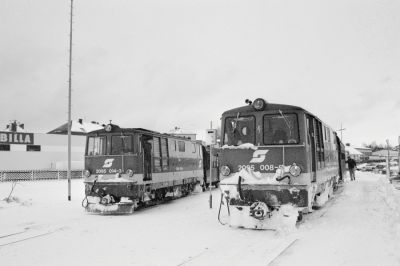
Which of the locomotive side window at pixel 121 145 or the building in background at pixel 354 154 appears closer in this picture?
the locomotive side window at pixel 121 145

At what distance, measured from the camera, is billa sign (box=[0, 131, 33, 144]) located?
3619 cm

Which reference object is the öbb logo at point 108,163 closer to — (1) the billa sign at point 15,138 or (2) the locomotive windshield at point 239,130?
(2) the locomotive windshield at point 239,130

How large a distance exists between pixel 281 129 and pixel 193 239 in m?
3.37

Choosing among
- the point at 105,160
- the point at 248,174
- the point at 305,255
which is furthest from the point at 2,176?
the point at 305,255

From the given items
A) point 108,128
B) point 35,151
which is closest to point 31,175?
point 35,151

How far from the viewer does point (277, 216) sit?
29.8ft

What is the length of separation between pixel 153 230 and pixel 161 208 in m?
4.61

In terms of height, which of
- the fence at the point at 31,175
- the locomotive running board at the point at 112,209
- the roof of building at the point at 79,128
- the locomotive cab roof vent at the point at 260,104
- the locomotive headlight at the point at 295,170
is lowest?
the locomotive running board at the point at 112,209

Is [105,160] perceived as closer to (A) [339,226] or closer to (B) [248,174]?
(B) [248,174]

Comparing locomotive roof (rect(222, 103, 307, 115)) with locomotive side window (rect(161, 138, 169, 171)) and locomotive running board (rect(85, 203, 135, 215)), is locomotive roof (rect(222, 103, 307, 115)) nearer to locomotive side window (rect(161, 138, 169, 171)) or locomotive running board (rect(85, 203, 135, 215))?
locomotive running board (rect(85, 203, 135, 215))

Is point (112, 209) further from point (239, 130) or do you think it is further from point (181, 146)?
point (181, 146)

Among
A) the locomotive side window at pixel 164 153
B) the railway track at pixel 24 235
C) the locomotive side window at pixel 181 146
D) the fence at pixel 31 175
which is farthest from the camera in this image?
the fence at pixel 31 175

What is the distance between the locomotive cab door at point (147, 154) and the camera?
44.3 ft

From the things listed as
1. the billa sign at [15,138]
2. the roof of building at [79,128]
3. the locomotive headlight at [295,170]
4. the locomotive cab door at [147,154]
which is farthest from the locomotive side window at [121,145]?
the roof of building at [79,128]
